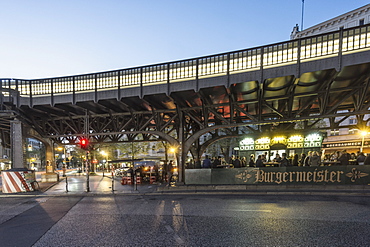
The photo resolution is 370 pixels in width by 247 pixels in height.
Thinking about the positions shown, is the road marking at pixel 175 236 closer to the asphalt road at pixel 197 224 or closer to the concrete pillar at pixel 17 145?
the asphalt road at pixel 197 224

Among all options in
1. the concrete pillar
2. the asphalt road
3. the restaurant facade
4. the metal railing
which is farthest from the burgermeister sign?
the concrete pillar

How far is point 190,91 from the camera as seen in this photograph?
14352 millimetres

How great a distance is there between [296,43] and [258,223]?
405 inches

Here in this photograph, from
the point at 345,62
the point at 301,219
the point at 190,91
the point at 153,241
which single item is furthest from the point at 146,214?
the point at 345,62

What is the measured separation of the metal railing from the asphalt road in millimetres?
7422

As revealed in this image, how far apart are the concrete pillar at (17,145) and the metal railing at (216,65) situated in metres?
2.72

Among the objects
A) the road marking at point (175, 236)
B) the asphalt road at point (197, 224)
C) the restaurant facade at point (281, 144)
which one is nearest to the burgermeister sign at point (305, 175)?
the asphalt road at point (197, 224)

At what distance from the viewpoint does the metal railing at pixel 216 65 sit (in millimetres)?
10883

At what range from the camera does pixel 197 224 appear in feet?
20.9

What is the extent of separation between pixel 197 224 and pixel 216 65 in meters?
9.85

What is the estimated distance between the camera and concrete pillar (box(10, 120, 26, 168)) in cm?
1755

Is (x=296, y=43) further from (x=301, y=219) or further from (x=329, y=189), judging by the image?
(x=301, y=219)

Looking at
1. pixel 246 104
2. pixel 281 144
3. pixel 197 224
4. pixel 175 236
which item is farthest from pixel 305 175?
pixel 175 236

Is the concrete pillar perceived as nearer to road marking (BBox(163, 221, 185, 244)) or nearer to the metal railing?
the metal railing
